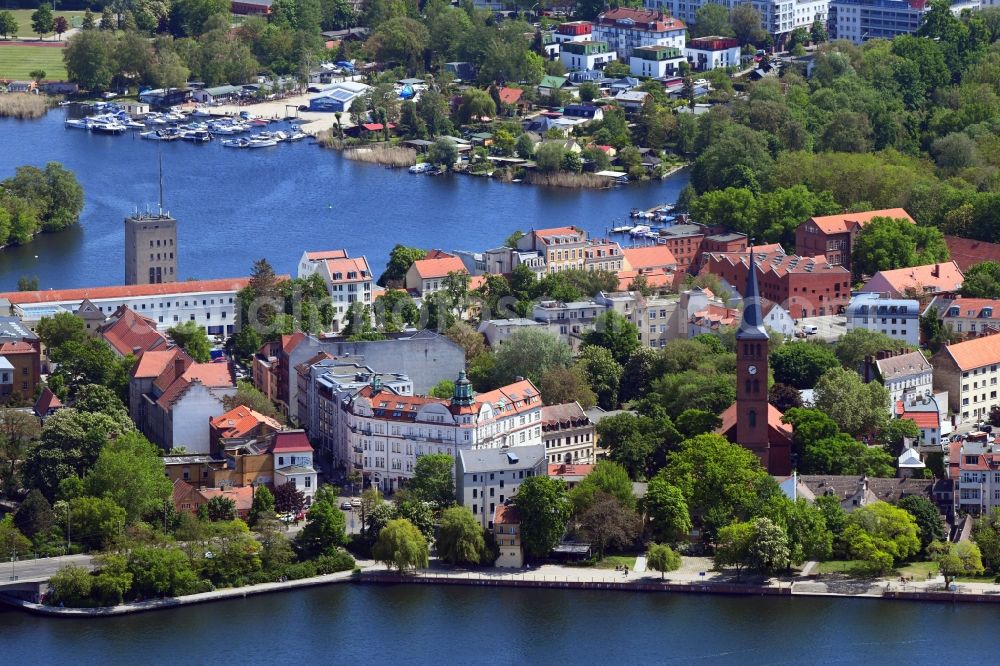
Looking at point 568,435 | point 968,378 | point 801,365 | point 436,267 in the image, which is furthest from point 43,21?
point 968,378

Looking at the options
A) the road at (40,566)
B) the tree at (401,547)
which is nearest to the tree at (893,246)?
the tree at (401,547)

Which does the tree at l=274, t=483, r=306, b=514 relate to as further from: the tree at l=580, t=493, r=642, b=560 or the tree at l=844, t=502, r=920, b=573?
the tree at l=844, t=502, r=920, b=573

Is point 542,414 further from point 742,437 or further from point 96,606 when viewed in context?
point 96,606

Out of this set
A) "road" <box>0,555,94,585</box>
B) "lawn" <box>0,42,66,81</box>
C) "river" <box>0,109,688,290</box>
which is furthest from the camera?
"lawn" <box>0,42,66,81</box>

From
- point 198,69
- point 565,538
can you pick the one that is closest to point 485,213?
point 198,69

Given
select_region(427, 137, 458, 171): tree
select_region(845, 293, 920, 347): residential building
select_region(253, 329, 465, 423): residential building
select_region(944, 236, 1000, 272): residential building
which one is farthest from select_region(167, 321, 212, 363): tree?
select_region(427, 137, 458, 171): tree

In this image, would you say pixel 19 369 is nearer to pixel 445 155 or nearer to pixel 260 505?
pixel 260 505
